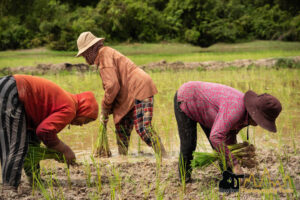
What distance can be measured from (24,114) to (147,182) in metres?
0.94

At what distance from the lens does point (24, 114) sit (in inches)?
99.8

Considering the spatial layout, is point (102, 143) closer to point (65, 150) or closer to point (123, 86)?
point (123, 86)

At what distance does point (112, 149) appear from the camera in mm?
4160

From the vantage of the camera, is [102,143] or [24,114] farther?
[102,143]

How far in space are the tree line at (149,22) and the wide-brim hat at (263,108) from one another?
396 inches

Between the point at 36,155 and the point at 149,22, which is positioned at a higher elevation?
the point at 149,22

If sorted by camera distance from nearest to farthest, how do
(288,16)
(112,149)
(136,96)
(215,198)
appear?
(215,198)
(136,96)
(112,149)
(288,16)

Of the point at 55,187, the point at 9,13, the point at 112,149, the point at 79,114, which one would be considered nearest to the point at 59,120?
the point at 79,114

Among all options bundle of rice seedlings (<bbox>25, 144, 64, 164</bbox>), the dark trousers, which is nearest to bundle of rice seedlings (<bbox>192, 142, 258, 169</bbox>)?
the dark trousers

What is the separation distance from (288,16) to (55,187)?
428 inches

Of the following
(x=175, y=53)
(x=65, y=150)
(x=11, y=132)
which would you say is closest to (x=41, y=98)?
(x=11, y=132)

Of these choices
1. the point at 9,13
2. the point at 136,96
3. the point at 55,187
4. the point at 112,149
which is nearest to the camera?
the point at 55,187

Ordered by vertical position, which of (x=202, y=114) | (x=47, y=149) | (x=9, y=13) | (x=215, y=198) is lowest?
(x=215, y=198)

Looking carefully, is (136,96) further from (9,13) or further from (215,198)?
(9,13)
